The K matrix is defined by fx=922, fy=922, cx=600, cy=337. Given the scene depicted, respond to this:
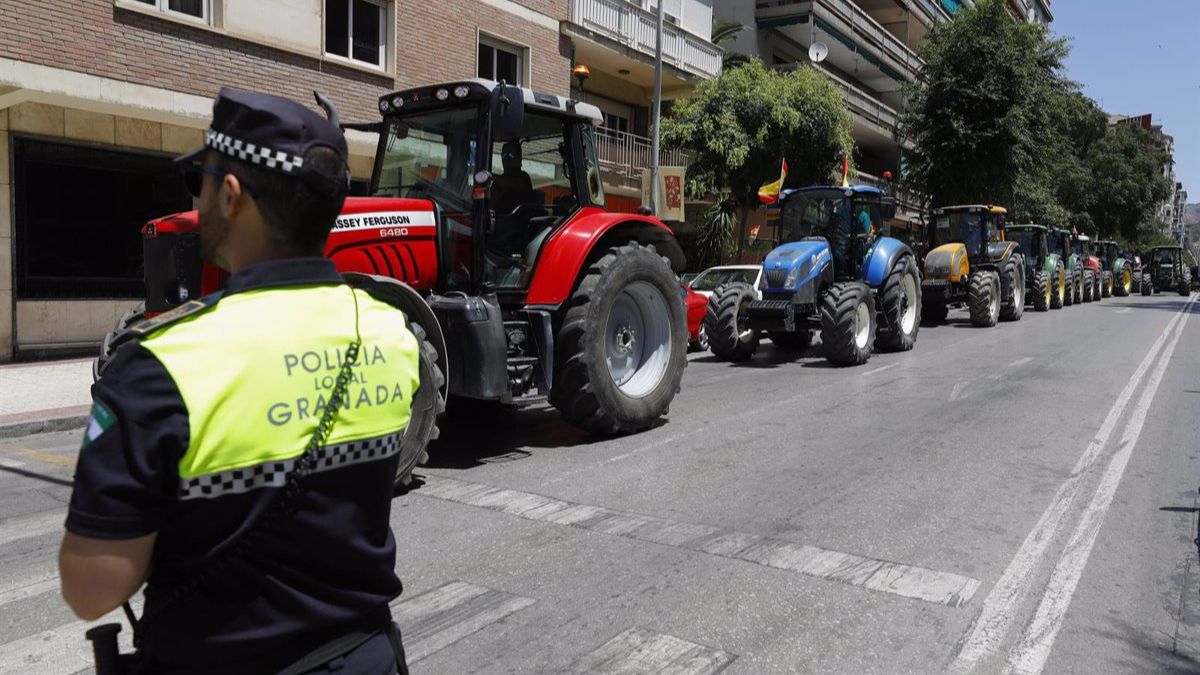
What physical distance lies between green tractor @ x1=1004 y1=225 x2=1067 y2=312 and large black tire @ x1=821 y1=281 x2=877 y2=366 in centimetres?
1502

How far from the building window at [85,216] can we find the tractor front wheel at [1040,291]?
→ 2136cm

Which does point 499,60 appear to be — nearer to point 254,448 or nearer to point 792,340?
point 792,340

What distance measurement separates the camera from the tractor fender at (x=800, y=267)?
12.6 meters

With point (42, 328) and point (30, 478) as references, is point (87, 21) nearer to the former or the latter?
point (42, 328)

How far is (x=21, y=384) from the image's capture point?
1001 cm

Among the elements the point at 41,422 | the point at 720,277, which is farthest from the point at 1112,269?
the point at 41,422

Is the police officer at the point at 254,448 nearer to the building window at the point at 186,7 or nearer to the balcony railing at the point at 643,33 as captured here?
the building window at the point at 186,7

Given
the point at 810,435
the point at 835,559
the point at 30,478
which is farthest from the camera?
the point at 810,435

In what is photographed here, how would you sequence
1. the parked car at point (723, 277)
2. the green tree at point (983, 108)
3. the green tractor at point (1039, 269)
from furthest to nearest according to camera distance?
1. the green tree at point (983, 108)
2. the green tractor at point (1039, 269)
3. the parked car at point (723, 277)

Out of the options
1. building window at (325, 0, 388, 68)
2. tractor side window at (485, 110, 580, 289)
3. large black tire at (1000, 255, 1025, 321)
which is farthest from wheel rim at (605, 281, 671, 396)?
large black tire at (1000, 255, 1025, 321)

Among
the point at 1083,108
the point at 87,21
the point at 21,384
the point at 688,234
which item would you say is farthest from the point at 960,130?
the point at 21,384

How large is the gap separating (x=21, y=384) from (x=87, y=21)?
4719 millimetres

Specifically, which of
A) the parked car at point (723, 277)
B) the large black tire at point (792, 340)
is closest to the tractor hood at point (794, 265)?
the large black tire at point (792, 340)

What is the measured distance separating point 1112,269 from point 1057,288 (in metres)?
14.3
